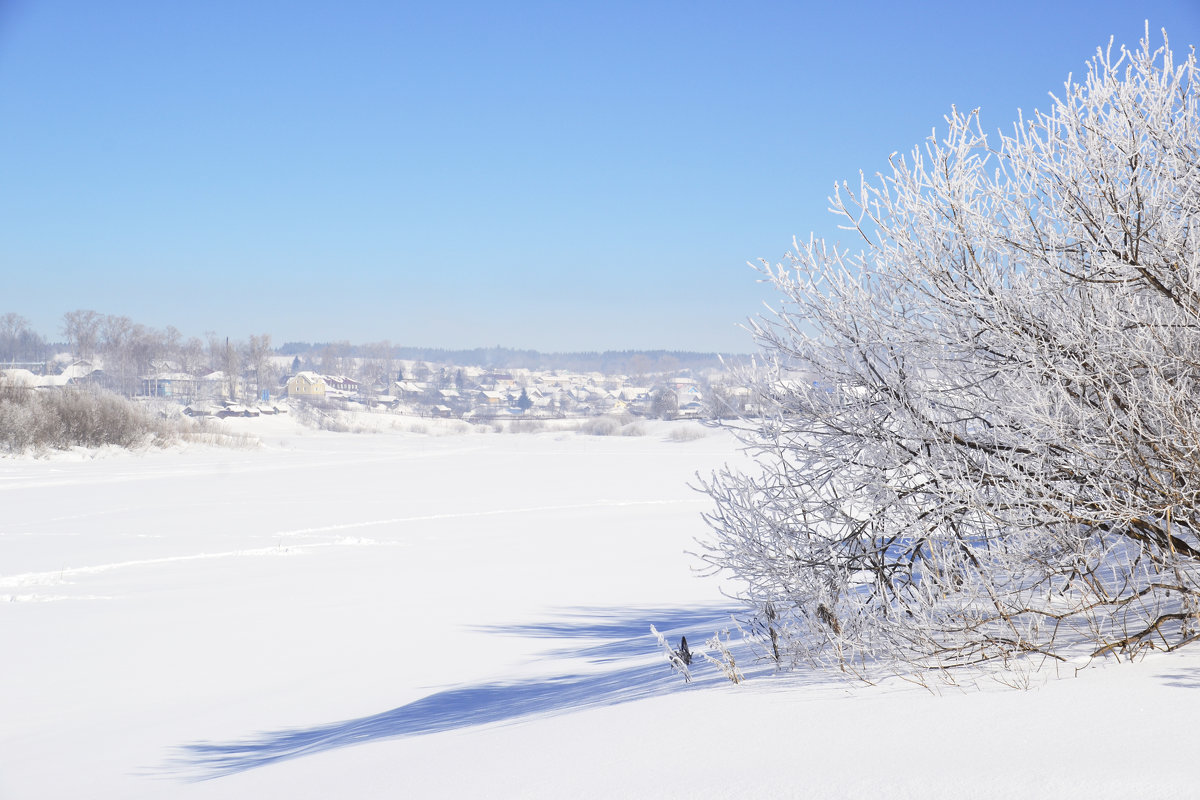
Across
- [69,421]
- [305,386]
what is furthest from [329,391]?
[69,421]

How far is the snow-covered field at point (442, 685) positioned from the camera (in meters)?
3.47

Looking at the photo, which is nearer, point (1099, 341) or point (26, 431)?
point (1099, 341)

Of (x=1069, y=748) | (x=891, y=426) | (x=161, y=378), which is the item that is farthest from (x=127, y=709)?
(x=161, y=378)

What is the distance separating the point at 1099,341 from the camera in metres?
4.70

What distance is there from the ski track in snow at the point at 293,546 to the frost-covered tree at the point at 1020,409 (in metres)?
11.5

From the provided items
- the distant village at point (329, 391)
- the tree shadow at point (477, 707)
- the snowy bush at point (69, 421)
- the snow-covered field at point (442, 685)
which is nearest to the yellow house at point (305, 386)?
the distant village at point (329, 391)

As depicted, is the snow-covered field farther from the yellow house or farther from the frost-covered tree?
the yellow house

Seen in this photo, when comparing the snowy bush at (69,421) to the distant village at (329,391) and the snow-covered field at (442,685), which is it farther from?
the snow-covered field at (442,685)

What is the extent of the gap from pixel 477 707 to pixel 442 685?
5.30 feet

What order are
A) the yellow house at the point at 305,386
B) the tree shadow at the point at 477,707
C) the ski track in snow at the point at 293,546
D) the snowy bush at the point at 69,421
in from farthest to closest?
the yellow house at the point at 305,386, the snowy bush at the point at 69,421, the ski track in snow at the point at 293,546, the tree shadow at the point at 477,707

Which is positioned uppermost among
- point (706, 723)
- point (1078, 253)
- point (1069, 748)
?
point (1078, 253)

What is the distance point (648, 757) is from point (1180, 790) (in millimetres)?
1915

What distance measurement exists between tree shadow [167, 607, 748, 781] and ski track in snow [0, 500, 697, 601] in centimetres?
737

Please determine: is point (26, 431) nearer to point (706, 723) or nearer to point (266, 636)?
point (266, 636)
